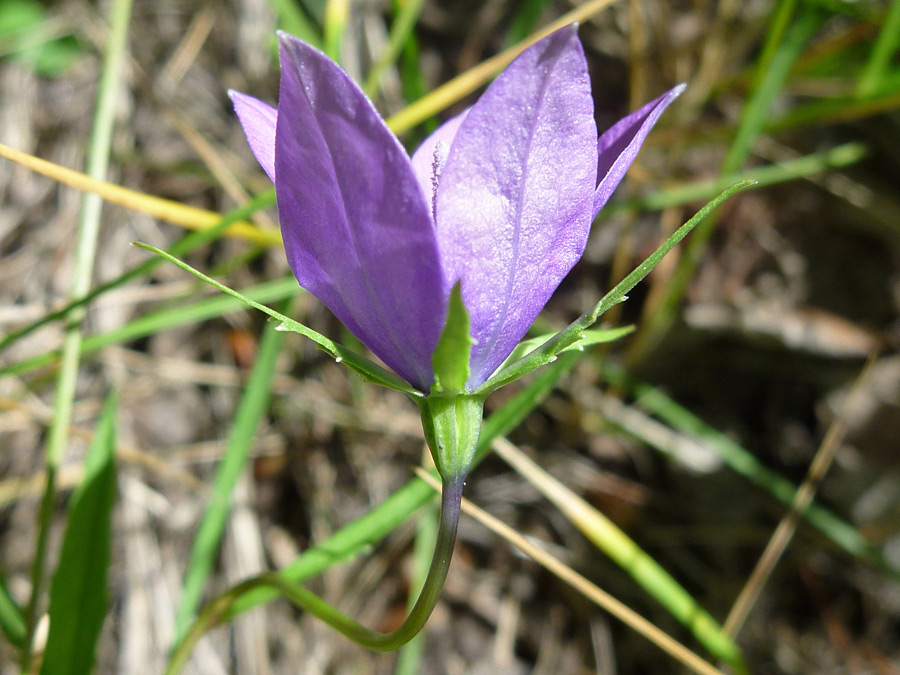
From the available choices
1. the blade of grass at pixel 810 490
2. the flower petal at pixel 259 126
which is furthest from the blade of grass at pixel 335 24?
the blade of grass at pixel 810 490

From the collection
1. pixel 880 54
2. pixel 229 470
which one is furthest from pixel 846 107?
pixel 229 470

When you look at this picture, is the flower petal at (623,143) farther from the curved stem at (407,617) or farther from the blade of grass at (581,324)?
the curved stem at (407,617)

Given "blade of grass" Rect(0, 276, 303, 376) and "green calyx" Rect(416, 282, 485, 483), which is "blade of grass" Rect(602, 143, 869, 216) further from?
"green calyx" Rect(416, 282, 485, 483)

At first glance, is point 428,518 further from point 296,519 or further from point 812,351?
point 812,351

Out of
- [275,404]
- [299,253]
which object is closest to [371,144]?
[299,253]

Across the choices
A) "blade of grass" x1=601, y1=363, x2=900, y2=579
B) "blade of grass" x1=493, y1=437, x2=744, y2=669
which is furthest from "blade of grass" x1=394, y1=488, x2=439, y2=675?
"blade of grass" x1=601, y1=363, x2=900, y2=579
